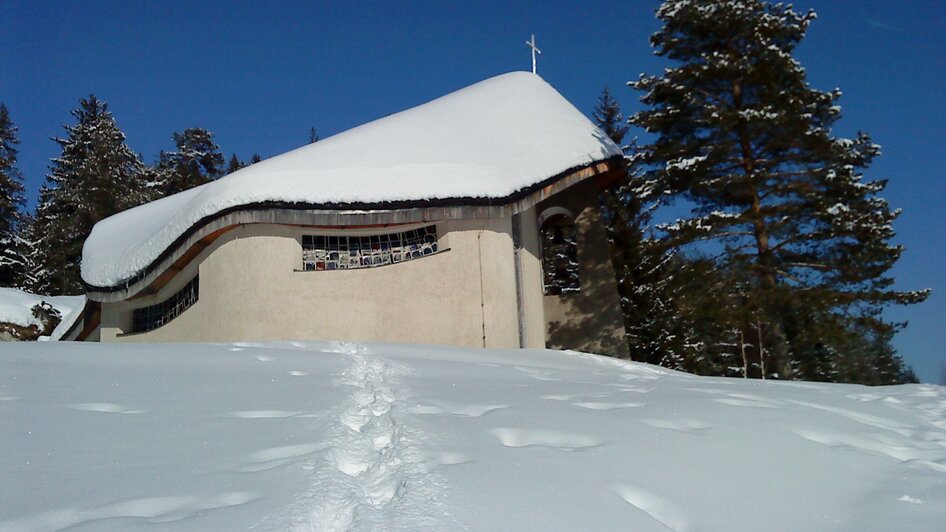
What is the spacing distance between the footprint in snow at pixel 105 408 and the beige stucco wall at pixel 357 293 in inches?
288

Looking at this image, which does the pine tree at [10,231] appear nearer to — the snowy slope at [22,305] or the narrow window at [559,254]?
the snowy slope at [22,305]

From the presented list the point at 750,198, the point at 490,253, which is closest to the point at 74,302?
the point at 490,253

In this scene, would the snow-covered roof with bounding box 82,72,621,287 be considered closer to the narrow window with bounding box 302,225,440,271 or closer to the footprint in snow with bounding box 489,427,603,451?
the narrow window with bounding box 302,225,440,271

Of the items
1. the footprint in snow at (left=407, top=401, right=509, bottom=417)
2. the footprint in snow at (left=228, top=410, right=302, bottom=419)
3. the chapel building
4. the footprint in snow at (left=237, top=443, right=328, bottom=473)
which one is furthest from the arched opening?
the footprint in snow at (left=237, top=443, right=328, bottom=473)

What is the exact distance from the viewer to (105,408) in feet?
16.0

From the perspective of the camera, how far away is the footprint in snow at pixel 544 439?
4.27 meters

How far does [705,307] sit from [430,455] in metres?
10.6

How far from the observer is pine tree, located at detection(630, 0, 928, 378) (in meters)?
13.0

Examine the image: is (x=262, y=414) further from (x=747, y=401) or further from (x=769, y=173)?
(x=769, y=173)

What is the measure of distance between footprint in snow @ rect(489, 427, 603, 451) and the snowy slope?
21323 mm

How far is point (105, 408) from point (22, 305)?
889 inches

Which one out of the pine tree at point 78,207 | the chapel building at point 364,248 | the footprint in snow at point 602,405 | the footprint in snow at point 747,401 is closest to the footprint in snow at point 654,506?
the footprint in snow at point 602,405

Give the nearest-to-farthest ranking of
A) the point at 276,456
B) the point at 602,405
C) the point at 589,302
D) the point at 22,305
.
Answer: the point at 276,456 < the point at 602,405 < the point at 589,302 < the point at 22,305

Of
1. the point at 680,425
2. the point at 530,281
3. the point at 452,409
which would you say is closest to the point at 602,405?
the point at 680,425
